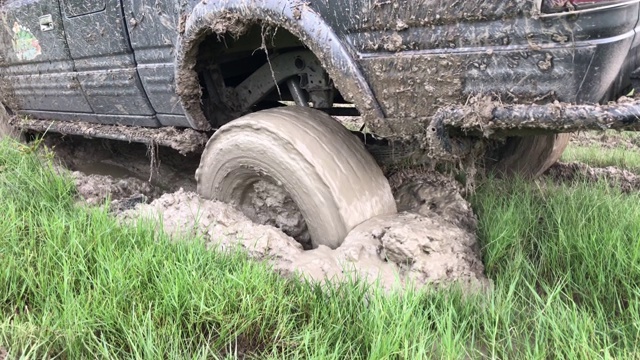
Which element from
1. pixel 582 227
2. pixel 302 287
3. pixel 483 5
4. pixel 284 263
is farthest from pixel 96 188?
pixel 582 227

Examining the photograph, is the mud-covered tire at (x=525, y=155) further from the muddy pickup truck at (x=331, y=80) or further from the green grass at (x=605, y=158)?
the green grass at (x=605, y=158)

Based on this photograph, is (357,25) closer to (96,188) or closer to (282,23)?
(282,23)

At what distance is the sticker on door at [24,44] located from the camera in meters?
3.49

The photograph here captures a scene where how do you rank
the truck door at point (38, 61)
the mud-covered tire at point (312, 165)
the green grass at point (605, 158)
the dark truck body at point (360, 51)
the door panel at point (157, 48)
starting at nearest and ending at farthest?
the dark truck body at point (360, 51), the mud-covered tire at point (312, 165), the door panel at point (157, 48), the truck door at point (38, 61), the green grass at point (605, 158)

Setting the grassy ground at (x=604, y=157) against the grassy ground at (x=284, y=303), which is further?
the grassy ground at (x=604, y=157)

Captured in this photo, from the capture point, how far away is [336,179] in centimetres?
213

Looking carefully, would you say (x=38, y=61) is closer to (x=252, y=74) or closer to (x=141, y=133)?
(x=141, y=133)

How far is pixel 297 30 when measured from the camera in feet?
6.75

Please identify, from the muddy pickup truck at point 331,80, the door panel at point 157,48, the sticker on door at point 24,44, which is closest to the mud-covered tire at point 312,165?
the muddy pickup truck at point 331,80

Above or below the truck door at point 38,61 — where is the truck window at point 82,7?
above

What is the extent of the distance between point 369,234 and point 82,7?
7.49 feet

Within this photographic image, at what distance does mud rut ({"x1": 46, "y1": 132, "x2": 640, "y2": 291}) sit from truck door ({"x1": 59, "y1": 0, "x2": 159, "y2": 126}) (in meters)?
0.51

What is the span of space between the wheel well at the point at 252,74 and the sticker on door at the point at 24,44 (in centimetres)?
146

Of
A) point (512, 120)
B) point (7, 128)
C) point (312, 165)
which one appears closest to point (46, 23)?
point (7, 128)
